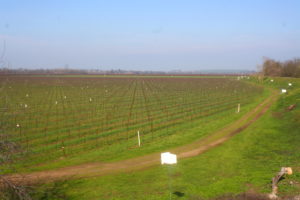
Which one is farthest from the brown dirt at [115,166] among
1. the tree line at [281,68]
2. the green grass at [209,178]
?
the tree line at [281,68]

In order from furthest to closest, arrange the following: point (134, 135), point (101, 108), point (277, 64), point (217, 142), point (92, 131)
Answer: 1. point (277, 64)
2. point (101, 108)
3. point (92, 131)
4. point (134, 135)
5. point (217, 142)

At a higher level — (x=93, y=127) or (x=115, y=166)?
(x=93, y=127)

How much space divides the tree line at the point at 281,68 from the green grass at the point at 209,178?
84753mm

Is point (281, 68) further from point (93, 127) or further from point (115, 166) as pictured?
point (115, 166)

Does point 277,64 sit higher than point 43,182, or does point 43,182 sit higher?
point 277,64

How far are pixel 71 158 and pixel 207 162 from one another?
8.62 meters

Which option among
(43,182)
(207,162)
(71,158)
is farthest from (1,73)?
(207,162)

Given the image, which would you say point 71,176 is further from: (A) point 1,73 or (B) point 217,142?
(B) point 217,142

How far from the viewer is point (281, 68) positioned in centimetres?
10962

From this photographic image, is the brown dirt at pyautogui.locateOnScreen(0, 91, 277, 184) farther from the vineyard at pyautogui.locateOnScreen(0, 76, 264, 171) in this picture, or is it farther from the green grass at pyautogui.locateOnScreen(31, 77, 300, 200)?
the vineyard at pyautogui.locateOnScreen(0, 76, 264, 171)

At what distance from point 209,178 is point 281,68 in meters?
107

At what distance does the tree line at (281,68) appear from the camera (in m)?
98.8

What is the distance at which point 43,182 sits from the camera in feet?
49.0

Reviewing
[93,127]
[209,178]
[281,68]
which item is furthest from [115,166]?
[281,68]
